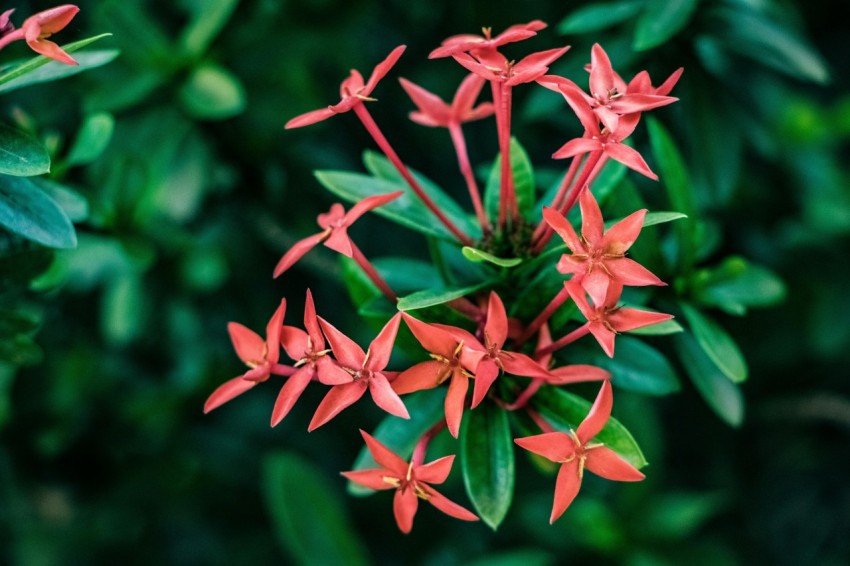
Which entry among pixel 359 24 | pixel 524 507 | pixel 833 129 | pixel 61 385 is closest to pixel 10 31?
pixel 359 24

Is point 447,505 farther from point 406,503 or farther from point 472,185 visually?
point 472,185

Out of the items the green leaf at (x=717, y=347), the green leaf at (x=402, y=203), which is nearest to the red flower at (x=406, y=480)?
the green leaf at (x=402, y=203)

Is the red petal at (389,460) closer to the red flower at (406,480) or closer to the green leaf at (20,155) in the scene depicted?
the red flower at (406,480)

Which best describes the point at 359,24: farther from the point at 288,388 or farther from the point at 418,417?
the point at 288,388

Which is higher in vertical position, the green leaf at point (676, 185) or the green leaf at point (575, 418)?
the green leaf at point (676, 185)

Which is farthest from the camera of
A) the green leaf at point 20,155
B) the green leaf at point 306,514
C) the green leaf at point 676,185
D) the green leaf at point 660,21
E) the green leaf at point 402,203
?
the green leaf at point 306,514

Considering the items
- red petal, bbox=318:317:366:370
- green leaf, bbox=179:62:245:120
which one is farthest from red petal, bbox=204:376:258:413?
green leaf, bbox=179:62:245:120
